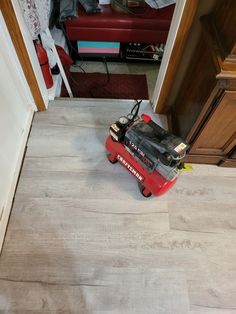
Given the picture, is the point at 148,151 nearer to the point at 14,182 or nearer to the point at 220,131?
the point at 220,131

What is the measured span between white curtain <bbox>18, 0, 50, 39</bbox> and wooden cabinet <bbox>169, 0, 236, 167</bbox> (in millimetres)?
805

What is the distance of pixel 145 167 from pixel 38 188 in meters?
0.59

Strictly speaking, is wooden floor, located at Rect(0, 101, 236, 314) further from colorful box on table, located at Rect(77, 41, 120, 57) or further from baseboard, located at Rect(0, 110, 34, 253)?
colorful box on table, located at Rect(77, 41, 120, 57)

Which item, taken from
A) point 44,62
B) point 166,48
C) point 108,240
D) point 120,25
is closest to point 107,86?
point 120,25

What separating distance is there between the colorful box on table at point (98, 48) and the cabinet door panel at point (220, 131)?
1.11m

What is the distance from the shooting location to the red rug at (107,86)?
1.74 meters

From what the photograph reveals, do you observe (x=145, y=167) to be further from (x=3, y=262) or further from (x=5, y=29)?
(x=5, y=29)

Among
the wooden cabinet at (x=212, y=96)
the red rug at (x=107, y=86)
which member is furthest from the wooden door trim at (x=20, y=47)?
the wooden cabinet at (x=212, y=96)

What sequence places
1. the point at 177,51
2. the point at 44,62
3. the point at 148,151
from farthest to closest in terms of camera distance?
the point at 44,62 < the point at 177,51 < the point at 148,151

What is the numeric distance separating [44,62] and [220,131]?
1.11 meters

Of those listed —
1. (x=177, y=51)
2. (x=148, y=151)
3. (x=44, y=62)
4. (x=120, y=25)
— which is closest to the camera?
(x=148, y=151)

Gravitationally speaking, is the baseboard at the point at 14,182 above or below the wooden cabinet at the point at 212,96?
below

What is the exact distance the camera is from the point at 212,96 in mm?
889

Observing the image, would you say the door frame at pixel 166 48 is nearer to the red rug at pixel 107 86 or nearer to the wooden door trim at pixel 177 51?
the wooden door trim at pixel 177 51
